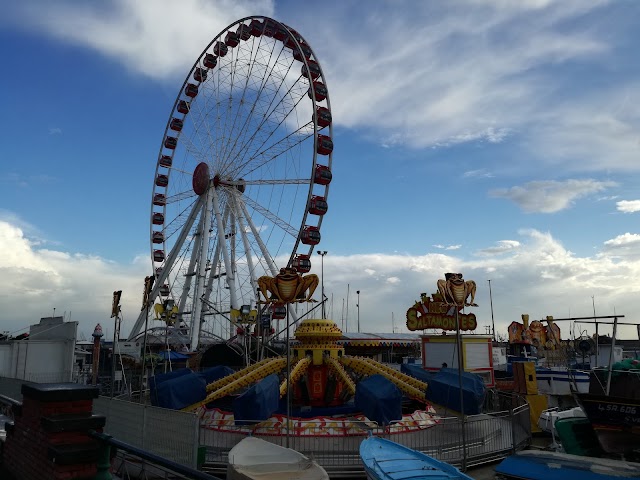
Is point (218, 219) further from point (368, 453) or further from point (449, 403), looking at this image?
point (368, 453)

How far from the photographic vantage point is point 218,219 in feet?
123

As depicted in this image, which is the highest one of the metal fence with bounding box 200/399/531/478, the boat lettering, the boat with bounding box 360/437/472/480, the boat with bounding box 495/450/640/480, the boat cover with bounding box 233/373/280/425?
the boat lettering

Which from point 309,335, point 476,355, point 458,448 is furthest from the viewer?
point 476,355

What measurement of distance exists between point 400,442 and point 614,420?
551 centimetres

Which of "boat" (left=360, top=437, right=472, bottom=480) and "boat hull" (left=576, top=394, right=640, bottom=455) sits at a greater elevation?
"boat hull" (left=576, top=394, right=640, bottom=455)

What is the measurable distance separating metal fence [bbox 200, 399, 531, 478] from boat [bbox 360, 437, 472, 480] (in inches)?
67.2

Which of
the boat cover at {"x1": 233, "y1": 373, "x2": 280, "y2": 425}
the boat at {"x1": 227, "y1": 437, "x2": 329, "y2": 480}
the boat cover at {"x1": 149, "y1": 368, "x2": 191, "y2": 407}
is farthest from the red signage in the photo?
the boat at {"x1": 227, "y1": 437, "x2": 329, "y2": 480}

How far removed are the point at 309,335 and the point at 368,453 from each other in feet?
24.7

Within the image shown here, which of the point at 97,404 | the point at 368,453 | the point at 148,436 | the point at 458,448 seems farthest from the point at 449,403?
the point at 97,404

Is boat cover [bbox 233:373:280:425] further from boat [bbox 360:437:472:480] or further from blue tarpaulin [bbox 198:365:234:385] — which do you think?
blue tarpaulin [bbox 198:365:234:385]

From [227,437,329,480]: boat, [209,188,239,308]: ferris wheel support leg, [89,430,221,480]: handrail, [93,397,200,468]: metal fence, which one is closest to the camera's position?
[89,430,221,480]: handrail

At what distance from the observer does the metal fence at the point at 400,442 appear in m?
13.3

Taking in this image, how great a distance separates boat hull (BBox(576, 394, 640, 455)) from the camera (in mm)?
11688

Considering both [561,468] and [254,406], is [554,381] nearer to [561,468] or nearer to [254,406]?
[561,468]
